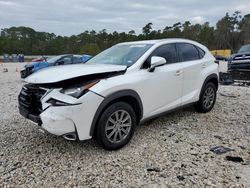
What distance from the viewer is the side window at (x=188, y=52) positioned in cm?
497

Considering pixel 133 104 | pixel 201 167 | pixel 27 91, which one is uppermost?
pixel 27 91

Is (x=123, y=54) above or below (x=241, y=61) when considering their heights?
above

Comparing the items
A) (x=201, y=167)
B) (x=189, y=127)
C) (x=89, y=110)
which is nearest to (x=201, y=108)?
(x=189, y=127)

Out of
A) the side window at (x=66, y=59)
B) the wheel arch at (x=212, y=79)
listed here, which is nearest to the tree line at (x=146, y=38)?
the side window at (x=66, y=59)

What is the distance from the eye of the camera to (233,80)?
975 cm

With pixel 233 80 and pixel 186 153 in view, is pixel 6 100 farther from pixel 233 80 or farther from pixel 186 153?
pixel 233 80

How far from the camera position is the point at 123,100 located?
12.5 ft

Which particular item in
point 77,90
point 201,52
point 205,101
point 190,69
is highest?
point 201,52

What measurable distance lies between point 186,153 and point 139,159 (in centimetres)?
72

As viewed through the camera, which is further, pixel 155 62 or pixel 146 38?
pixel 146 38

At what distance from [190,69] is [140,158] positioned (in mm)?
2188

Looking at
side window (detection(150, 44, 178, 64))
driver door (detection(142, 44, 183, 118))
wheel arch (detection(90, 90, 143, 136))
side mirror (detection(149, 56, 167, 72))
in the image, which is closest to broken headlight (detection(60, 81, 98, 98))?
wheel arch (detection(90, 90, 143, 136))

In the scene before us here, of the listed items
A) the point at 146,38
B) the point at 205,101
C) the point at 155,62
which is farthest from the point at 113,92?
the point at 146,38

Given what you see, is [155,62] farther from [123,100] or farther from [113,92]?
[113,92]
